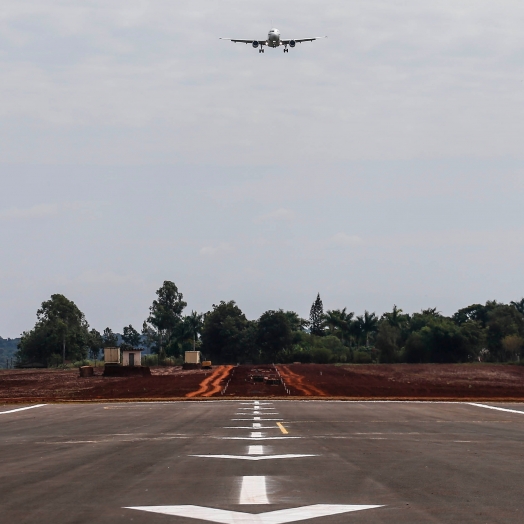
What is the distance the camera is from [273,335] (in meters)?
171

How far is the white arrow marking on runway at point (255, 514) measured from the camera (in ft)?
32.6

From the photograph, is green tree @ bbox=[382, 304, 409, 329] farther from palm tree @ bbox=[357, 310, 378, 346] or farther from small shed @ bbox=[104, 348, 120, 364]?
small shed @ bbox=[104, 348, 120, 364]

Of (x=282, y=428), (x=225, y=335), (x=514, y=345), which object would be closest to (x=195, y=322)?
(x=225, y=335)

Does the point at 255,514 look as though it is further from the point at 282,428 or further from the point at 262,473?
the point at 282,428

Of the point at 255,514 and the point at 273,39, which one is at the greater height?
the point at 273,39

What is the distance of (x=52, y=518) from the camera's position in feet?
33.5

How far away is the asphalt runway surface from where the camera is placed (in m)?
10.5

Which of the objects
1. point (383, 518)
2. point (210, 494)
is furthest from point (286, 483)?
point (383, 518)

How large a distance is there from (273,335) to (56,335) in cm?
4373

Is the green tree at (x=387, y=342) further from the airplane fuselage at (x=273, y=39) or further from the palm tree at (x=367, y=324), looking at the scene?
the airplane fuselage at (x=273, y=39)

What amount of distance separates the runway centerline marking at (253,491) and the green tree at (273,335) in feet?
516

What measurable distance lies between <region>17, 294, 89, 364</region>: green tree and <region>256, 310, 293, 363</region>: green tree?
38.6m

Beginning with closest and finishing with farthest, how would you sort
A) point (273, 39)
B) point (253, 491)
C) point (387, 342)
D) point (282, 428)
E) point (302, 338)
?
point (253, 491)
point (282, 428)
point (273, 39)
point (387, 342)
point (302, 338)

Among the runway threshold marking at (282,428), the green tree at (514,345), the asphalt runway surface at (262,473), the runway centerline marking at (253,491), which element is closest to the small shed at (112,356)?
the asphalt runway surface at (262,473)
